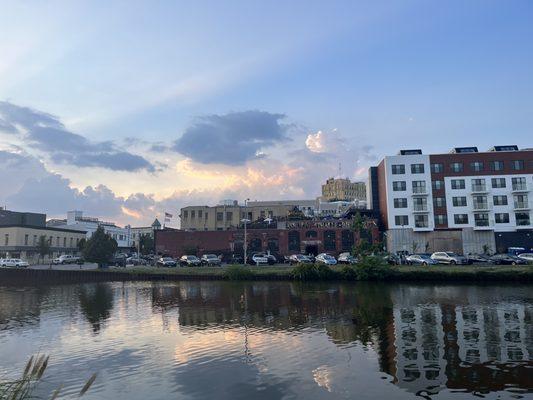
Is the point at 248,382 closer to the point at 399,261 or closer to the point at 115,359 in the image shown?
the point at 115,359

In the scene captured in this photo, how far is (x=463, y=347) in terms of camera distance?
66.2 feet

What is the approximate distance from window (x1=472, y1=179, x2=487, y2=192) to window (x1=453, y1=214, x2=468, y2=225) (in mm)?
5485

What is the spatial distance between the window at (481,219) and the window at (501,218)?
1673 millimetres

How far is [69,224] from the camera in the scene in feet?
446

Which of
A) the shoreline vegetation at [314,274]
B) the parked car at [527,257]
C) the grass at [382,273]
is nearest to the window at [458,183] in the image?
the parked car at [527,257]

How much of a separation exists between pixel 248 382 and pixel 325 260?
178 ft

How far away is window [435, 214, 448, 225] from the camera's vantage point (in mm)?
86206

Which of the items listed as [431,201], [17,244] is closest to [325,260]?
[431,201]

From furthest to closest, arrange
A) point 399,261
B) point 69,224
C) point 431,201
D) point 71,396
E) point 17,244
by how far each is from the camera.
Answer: point 69,224 → point 17,244 → point 431,201 → point 399,261 → point 71,396

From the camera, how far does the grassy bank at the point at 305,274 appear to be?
52.2 meters

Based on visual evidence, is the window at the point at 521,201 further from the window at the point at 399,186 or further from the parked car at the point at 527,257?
the parked car at the point at 527,257

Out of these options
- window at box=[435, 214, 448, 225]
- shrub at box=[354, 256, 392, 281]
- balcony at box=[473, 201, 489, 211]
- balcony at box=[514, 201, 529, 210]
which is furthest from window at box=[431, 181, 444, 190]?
shrub at box=[354, 256, 392, 281]

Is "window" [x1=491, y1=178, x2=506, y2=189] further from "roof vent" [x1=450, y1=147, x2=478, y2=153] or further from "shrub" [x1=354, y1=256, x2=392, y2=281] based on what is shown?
"shrub" [x1=354, y1=256, x2=392, y2=281]

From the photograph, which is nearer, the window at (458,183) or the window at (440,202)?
the window at (458,183)
